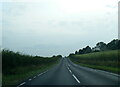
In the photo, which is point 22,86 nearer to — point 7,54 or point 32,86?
point 32,86

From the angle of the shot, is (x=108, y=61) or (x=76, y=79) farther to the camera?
(x=108, y=61)

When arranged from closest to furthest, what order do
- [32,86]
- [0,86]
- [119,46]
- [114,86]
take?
[114,86]
[32,86]
[0,86]
[119,46]

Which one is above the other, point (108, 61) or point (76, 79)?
point (108, 61)

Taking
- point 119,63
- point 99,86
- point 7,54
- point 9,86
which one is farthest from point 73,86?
point 119,63

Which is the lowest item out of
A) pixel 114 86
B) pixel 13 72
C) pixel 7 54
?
pixel 114 86

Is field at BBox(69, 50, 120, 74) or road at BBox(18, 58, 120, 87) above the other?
field at BBox(69, 50, 120, 74)

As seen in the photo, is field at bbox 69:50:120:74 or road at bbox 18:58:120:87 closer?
road at bbox 18:58:120:87

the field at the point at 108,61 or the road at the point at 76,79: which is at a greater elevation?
the field at the point at 108,61

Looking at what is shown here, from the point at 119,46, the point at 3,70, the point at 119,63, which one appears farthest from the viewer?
the point at 119,46

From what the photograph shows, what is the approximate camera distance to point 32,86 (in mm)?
15391

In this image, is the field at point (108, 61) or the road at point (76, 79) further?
the field at point (108, 61)

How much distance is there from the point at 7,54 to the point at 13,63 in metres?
2.03

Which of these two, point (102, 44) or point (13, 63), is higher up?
point (102, 44)

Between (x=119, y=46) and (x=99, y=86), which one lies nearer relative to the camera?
(x=99, y=86)
